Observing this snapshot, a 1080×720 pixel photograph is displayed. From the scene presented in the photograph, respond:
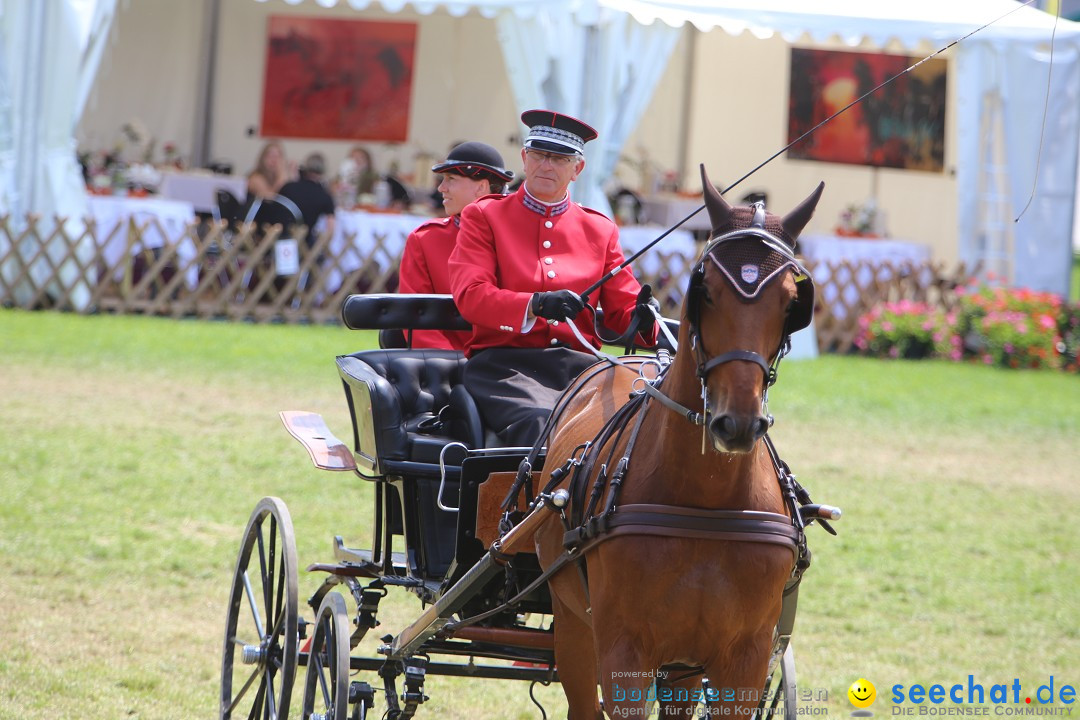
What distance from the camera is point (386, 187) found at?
51.3 ft

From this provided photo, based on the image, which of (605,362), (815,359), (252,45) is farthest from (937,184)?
(605,362)

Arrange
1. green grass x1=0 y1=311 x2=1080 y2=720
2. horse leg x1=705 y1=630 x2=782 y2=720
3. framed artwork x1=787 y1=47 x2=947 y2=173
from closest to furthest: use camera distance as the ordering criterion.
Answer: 1. horse leg x1=705 y1=630 x2=782 y2=720
2. green grass x1=0 y1=311 x2=1080 y2=720
3. framed artwork x1=787 y1=47 x2=947 y2=173

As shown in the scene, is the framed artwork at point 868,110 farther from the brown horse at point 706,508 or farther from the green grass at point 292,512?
the brown horse at point 706,508

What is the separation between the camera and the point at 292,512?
24.2ft

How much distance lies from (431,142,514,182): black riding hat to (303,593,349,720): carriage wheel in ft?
6.82

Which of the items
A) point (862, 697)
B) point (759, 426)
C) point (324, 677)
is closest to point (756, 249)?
point (759, 426)

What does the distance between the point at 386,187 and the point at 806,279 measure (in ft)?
43.4

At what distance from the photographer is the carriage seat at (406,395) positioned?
4.04 m

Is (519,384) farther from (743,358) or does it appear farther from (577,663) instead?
(743,358)

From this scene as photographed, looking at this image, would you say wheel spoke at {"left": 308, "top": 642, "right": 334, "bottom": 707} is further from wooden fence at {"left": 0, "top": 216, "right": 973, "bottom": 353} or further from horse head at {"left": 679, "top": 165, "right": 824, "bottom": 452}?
wooden fence at {"left": 0, "top": 216, "right": 973, "bottom": 353}

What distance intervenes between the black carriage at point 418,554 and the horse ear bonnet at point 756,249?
0.73 m

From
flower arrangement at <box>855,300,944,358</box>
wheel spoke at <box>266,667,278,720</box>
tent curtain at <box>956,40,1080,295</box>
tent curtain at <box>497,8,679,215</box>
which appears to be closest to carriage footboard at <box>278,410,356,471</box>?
wheel spoke at <box>266,667,278,720</box>

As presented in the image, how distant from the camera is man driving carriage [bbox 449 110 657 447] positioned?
4020 mm

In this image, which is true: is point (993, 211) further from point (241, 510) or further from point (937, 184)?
point (241, 510)
